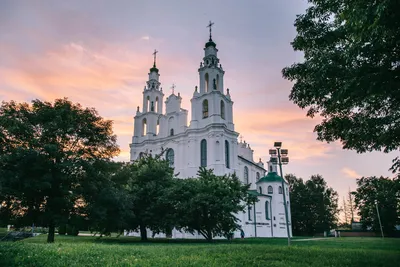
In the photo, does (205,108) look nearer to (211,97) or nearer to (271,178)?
(211,97)

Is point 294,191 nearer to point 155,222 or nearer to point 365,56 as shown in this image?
point 155,222

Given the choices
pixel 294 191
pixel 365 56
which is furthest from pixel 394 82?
pixel 294 191

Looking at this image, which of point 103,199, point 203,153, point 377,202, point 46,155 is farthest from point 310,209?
point 46,155

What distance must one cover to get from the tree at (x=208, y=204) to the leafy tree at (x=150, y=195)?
1.62 meters

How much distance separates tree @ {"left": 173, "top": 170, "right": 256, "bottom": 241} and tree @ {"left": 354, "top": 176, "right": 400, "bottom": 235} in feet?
123

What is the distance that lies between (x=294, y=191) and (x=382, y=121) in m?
62.9

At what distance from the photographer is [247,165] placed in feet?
188

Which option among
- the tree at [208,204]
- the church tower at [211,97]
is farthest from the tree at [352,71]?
the church tower at [211,97]

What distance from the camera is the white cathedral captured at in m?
45.5

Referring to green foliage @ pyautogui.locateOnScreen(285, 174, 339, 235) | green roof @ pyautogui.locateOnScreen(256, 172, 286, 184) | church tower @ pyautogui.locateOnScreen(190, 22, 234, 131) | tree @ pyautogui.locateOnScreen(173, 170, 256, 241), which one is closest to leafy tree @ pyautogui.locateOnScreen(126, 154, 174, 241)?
tree @ pyautogui.locateOnScreen(173, 170, 256, 241)

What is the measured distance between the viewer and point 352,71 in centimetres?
970

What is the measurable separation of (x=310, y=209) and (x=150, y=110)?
43.0 m

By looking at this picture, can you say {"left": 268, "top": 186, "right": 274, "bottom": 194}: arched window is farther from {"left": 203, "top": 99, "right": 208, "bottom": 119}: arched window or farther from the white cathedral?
{"left": 203, "top": 99, "right": 208, "bottom": 119}: arched window

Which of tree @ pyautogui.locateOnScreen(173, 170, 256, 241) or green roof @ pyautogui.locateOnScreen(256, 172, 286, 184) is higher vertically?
green roof @ pyautogui.locateOnScreen(256, 172, 286, 184)
